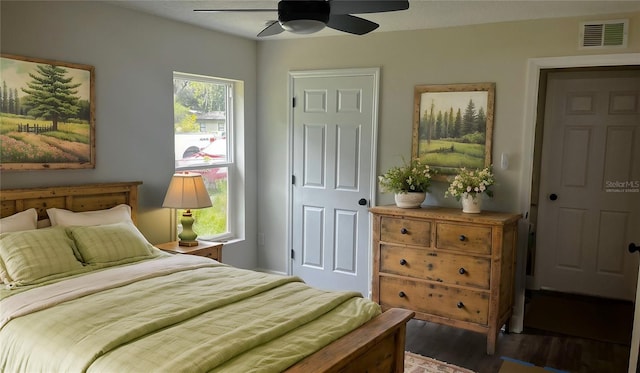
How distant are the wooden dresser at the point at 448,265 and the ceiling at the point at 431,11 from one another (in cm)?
147

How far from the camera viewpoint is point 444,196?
14.1ft

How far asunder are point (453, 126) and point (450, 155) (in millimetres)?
239

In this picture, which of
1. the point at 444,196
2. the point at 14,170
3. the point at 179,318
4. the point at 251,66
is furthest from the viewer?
the point at 251,66

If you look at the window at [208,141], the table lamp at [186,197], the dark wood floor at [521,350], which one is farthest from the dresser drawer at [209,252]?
the dark wood floor at [521,350]

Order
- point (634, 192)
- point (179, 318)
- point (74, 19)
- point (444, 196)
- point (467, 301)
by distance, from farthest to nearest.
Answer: point (634, 192), point (444, 196), point (467, 301), point (74, 19), point (179, 318)

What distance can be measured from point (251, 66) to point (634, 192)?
379cm

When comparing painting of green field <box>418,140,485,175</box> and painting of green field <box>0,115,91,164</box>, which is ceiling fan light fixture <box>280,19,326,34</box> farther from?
painting of green field <box>418,140,485,175</box>

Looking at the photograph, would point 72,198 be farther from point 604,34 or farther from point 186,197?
point 604,34

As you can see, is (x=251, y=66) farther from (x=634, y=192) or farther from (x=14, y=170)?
(x=634, y=192)

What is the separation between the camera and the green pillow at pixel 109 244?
307 centimetres

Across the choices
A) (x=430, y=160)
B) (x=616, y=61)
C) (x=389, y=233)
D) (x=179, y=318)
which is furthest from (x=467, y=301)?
(x=179, y=318)

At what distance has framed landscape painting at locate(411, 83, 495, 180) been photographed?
13.6ft

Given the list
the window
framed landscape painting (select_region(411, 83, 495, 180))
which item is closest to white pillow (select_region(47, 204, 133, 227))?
the window

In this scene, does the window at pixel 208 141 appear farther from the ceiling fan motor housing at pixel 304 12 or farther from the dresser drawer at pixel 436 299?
the ceiling fan motor housing at pixel 304 12
